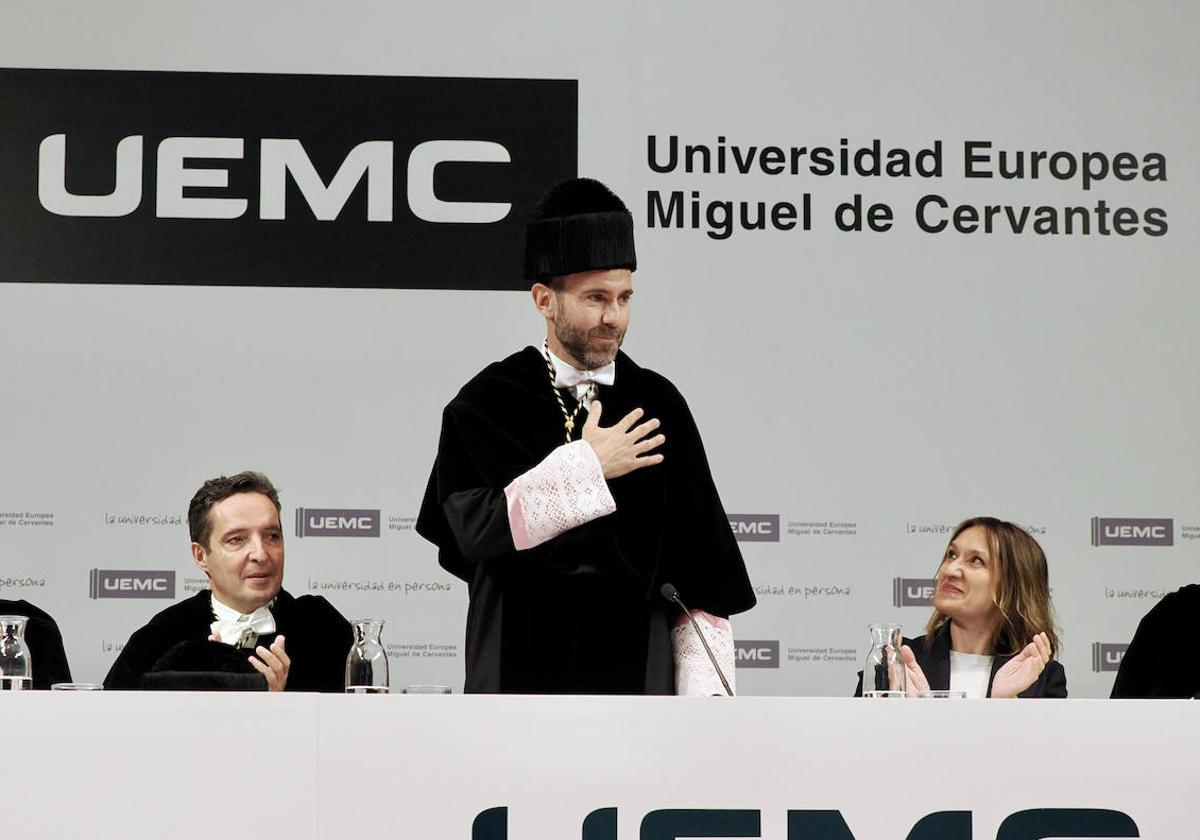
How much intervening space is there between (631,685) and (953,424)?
7.31 ft

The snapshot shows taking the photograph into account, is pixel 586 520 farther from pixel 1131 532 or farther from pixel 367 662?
pixel 1131 532

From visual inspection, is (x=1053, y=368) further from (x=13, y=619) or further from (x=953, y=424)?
(x=13, y=619)

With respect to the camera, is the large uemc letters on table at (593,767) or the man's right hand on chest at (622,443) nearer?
the large uemc letters on table at (593,767)

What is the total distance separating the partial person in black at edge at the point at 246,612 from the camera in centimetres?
402

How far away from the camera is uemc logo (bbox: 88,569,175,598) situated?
4.96 metres

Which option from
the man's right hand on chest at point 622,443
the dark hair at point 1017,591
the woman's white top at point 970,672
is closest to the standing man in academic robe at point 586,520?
→ the man's right hand on chest at point 622,443

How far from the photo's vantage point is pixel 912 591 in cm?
507

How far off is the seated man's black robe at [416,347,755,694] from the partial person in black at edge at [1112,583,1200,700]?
1.72 m

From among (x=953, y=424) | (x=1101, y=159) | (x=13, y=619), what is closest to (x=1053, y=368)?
(x=953, y=424)

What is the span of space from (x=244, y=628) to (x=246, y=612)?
2.4 inches

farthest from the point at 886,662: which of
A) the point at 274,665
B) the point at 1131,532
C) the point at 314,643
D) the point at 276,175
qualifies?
the point at 276,175

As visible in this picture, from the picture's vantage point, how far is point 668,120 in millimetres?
5168

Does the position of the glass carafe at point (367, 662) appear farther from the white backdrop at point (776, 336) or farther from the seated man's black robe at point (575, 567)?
the white backdrop at point (776, 336)

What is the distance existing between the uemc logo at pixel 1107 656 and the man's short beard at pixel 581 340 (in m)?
2.43
